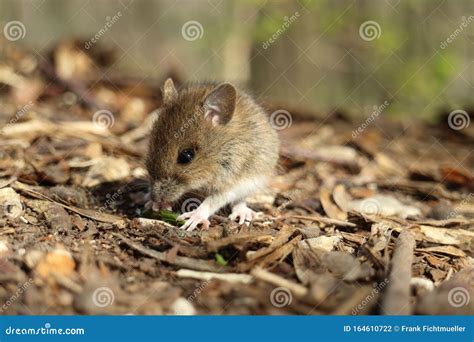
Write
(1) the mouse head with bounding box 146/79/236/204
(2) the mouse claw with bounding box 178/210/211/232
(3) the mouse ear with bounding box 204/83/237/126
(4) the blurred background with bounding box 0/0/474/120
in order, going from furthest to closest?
1. (4) the blurred background with bounding box 0/0/474/120
2. (3) the mouse ear with bounding box 204/83/237/126
3. (1) the mouse head with bounding box 146/79/236/204
4. (2) the mouse claw with bounding box 178/210/211/232

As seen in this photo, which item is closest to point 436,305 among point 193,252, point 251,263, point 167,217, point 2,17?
point 251,263

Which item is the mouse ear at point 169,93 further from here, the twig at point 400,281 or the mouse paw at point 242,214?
the twig at point 400,281

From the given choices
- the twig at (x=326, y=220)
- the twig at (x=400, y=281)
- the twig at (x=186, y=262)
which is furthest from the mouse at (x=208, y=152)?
the twig at (x=400, y=281)

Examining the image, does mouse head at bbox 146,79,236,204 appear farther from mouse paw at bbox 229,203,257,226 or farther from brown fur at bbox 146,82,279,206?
mouse paw at bbox 229,203,257,226

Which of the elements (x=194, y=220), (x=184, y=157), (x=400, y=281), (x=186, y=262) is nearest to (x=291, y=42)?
(x=184, y=157)

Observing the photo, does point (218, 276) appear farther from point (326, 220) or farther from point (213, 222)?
point (326, 220)

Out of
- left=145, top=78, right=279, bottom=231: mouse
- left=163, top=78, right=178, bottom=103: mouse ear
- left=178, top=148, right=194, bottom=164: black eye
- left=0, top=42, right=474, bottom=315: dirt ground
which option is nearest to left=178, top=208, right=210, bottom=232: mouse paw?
left=145, top=78, right=279, bottom=231: mouse
